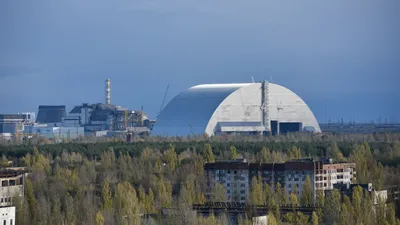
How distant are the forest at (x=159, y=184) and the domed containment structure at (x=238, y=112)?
10873 mm

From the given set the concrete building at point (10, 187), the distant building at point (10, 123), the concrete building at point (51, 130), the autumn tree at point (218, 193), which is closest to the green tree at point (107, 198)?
the concrete building at point (10, 187)

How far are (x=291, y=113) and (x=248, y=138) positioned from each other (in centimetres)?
1028

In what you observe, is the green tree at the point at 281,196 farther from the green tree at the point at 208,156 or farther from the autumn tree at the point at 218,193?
the green tree at the point at 208,156

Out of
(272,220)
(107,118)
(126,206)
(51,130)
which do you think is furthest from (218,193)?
(51,130)

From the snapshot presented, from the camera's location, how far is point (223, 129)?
7912 centimetres

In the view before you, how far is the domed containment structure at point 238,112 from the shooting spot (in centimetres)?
7944

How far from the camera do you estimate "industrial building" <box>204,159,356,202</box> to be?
45531 mm

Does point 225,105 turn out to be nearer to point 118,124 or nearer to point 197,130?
point 197,130

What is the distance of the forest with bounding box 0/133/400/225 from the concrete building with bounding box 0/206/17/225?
33 centimetres

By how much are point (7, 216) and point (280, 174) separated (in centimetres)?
1418

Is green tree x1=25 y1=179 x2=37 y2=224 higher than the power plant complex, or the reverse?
the power plant complex

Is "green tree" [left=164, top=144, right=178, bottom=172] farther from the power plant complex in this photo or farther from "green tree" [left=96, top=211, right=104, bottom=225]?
the power plant complex

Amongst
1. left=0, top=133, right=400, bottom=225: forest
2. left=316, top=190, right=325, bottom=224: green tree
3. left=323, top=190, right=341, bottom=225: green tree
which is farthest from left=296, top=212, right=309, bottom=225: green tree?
left=323, top=190, right=341, bottom=225: green tree

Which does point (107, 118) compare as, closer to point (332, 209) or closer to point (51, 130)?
point (51, 130)
